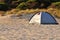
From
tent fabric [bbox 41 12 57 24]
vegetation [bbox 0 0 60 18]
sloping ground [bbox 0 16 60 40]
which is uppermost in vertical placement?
vegetation [bbox 0 0 60 18]

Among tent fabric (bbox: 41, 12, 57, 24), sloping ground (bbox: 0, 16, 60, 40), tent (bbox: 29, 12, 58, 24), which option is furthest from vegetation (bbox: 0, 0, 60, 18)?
sloping ground (bbox: 0, 16, 60, 40)

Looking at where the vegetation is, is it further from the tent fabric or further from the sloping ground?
the sloping ground

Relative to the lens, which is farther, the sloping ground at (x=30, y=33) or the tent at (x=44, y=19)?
the tent at (x=44, y=19)

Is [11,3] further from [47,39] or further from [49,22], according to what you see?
[47,39]

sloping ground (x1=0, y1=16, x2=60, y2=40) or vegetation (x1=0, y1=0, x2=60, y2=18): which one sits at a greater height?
vegetation (x1=0, y1=0, x2=60, y2=18)

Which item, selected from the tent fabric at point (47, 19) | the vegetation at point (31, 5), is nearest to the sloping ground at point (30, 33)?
the tent fabric at point (47, 19)

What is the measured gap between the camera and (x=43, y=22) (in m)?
17.5

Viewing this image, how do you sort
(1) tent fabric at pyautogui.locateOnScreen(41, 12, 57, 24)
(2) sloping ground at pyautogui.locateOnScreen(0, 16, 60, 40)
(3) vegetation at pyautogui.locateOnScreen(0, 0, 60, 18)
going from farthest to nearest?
(3) vegetation at pyautogui.locateOnScreen(0, 0, 60, 18) < (1) tent fabric at pyautogui.locateOnScreen(41, 12, 57, 24) < (2) sloping ground at pyautogui.locateOnScreen(0, 16, 60, 40)

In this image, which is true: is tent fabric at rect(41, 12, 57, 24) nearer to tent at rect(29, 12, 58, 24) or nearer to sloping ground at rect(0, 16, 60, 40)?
tent at rect(29, 12, 58, 24)

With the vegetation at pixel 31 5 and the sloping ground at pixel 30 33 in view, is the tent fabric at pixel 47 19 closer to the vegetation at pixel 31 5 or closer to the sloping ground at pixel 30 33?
the sloping ground at pixel 30 33

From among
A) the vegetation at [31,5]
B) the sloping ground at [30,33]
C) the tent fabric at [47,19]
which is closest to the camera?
the sloping ground at [30,33]

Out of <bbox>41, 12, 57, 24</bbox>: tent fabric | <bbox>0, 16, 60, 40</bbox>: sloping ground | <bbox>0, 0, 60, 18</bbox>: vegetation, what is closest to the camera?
<bbox>0, 16, 60, 40</bbox>: sloping ground

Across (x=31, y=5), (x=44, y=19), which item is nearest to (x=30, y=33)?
(x=44, y=19)

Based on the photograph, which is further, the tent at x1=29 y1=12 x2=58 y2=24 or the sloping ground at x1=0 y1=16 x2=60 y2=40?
the tent at x1=29 y1=12 x2=58 y2=24
